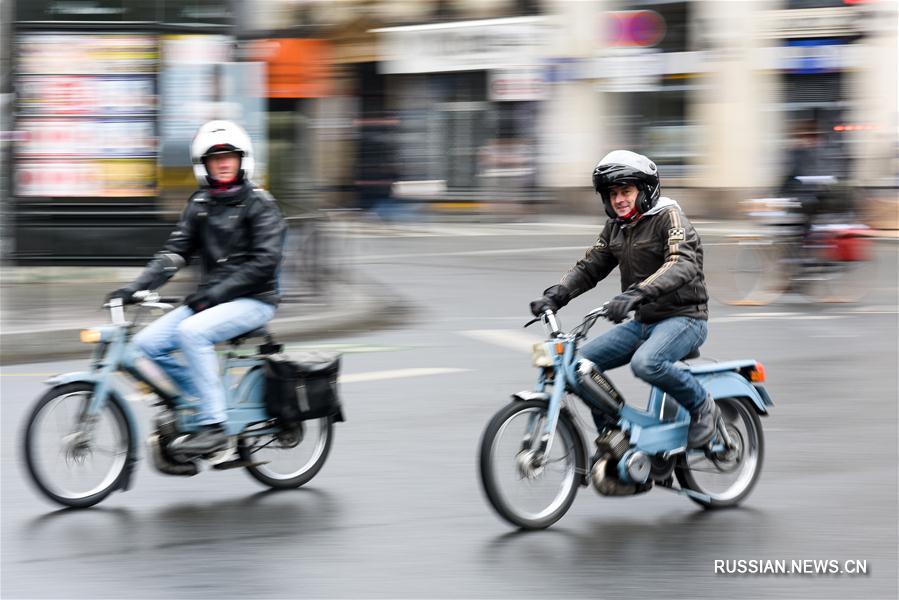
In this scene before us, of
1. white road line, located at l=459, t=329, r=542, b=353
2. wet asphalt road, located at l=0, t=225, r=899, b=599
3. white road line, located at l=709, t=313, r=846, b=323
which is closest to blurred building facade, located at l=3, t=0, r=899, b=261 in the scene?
white road line, located at l=709, t=313, r=846, b=323

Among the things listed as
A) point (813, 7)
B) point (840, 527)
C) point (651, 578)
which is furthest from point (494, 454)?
point (813, 7)

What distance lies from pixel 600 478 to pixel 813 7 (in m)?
24.1

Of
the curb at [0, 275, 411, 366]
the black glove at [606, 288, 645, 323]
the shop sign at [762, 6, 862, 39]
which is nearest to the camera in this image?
the black glove at [606, 288, 645, 323]

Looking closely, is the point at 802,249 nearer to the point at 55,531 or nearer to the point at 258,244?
the point at 258,244

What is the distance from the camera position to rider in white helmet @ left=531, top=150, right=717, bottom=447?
6055mm

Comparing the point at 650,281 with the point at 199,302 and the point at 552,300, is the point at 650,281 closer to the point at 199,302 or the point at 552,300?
the point at 552,300

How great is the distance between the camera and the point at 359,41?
3538cm

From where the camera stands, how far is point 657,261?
20.3 ft

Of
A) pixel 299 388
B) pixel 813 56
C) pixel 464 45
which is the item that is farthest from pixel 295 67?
pixel 299 388

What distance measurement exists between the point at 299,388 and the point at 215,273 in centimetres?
67

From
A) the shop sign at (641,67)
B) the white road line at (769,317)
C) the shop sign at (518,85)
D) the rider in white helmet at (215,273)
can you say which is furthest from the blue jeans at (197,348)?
the shop sign at (518,85)

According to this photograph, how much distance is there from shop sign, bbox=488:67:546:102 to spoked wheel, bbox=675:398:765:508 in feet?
85.3

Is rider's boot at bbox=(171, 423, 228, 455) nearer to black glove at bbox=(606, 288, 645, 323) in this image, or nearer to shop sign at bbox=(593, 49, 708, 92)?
black glove at bbox=(606, 288, 645, 323)

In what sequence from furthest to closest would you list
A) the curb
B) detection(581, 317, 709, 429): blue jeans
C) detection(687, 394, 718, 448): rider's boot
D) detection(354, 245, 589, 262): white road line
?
detection(354, 245, 589, 262): white road line, the curb, detection(687, 394, 718, 448): rider's boot, detection(581, 317, 709, 429): blue jeans
